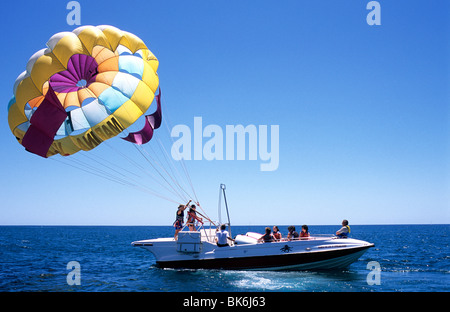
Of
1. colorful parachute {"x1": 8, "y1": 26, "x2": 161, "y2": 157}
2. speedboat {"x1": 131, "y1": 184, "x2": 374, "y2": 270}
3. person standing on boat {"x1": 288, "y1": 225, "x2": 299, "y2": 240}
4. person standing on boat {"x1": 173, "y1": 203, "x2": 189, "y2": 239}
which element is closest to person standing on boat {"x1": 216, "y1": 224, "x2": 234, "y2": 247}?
speedboat {"x1": 131, "y1": 184, "x2": 374, "y2": 270}

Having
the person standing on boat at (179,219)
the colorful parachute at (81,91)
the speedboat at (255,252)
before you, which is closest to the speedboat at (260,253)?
the speedboat at (255,252)

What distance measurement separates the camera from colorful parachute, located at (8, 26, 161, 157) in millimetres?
10562

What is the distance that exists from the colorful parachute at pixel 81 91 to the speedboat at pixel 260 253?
5998 millimetres

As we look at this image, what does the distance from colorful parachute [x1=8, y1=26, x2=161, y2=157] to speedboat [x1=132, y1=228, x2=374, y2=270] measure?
6.00 m

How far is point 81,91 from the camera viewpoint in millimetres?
12375

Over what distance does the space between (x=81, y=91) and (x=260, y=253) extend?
957 cm

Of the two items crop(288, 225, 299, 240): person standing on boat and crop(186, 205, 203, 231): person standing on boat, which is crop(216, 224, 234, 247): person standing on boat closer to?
crop(186, 205, 203, 231): person standing on boat

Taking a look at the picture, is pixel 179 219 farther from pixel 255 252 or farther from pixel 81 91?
pixel 81 91

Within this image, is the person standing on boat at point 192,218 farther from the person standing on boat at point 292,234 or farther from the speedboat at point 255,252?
the person standing on boat at point 292,234

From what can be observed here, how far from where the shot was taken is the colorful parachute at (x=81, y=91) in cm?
1056

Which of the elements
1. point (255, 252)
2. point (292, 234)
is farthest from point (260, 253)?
point (292, 234)
